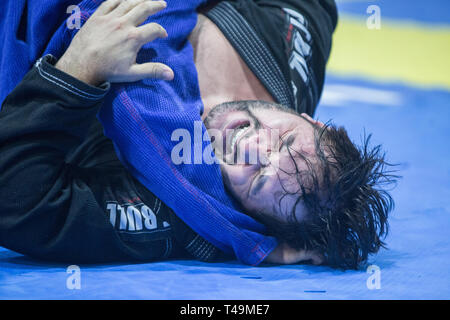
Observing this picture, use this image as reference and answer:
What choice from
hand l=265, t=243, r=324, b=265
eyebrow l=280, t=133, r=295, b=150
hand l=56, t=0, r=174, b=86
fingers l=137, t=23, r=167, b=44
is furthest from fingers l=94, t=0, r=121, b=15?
hand l=265, t=243, r=324, b=265

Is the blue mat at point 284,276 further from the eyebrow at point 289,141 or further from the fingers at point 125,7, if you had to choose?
the fingers at point 125,7

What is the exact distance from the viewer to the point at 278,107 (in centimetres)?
197

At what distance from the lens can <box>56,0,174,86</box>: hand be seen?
1.66 metres

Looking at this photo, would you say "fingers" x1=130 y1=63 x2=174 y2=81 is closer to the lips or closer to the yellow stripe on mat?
the lips

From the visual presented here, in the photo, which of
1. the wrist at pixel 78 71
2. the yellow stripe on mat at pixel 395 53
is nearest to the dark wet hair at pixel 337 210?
the wrist at pixel 78 71

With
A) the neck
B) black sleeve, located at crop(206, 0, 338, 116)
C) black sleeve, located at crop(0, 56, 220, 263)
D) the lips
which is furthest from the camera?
black sleeve, located at crop(206, 0, 338, 116)

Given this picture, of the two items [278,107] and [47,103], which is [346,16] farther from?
[47,103]

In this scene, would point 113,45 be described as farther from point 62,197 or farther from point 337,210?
point 337,210

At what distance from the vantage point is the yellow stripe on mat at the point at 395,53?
431cm

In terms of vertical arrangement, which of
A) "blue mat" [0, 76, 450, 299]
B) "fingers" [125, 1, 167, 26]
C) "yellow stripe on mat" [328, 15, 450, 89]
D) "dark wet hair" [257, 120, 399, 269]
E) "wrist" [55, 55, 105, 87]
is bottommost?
"blue mat" [0, 76, 450, 299]

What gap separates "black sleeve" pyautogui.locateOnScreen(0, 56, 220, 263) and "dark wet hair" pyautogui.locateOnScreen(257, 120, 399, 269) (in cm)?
28

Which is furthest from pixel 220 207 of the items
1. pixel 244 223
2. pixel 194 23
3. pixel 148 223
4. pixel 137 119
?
pixel 194 23

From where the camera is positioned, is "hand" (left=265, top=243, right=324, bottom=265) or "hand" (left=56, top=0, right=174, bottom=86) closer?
"hand" (left=56, top=0, right=174, bottom=86)
